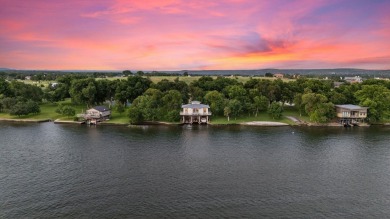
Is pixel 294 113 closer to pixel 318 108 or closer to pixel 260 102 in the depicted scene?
pixel 318 108

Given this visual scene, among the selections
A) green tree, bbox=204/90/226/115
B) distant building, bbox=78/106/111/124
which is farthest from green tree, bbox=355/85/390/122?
distant building, bbox=78/106/111/124

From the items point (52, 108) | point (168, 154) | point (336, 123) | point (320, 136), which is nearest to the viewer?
point (168, 154)

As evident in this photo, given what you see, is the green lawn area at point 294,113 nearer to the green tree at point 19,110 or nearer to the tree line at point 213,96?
the tree line at point 213,96

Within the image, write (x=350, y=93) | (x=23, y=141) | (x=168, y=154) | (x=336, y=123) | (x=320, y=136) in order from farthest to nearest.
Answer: (x=350, y=93)
(x=336, y=123)
(x=320, y=136)
(x=23, y=141)
(x=168, y=154)

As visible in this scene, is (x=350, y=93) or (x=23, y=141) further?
(x=350, y=93)

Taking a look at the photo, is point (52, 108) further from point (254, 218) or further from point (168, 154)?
point (254, 218)

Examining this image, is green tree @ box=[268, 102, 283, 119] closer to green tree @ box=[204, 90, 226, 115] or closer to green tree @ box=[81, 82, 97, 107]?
green tree @ box=[204, 90, 226, 115]

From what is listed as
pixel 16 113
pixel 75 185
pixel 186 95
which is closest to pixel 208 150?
pixel 75 185

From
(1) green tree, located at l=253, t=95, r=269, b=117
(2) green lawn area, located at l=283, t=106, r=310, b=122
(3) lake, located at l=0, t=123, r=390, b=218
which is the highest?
(1) green tree, located at l=253, t=95, r=269, b=117
